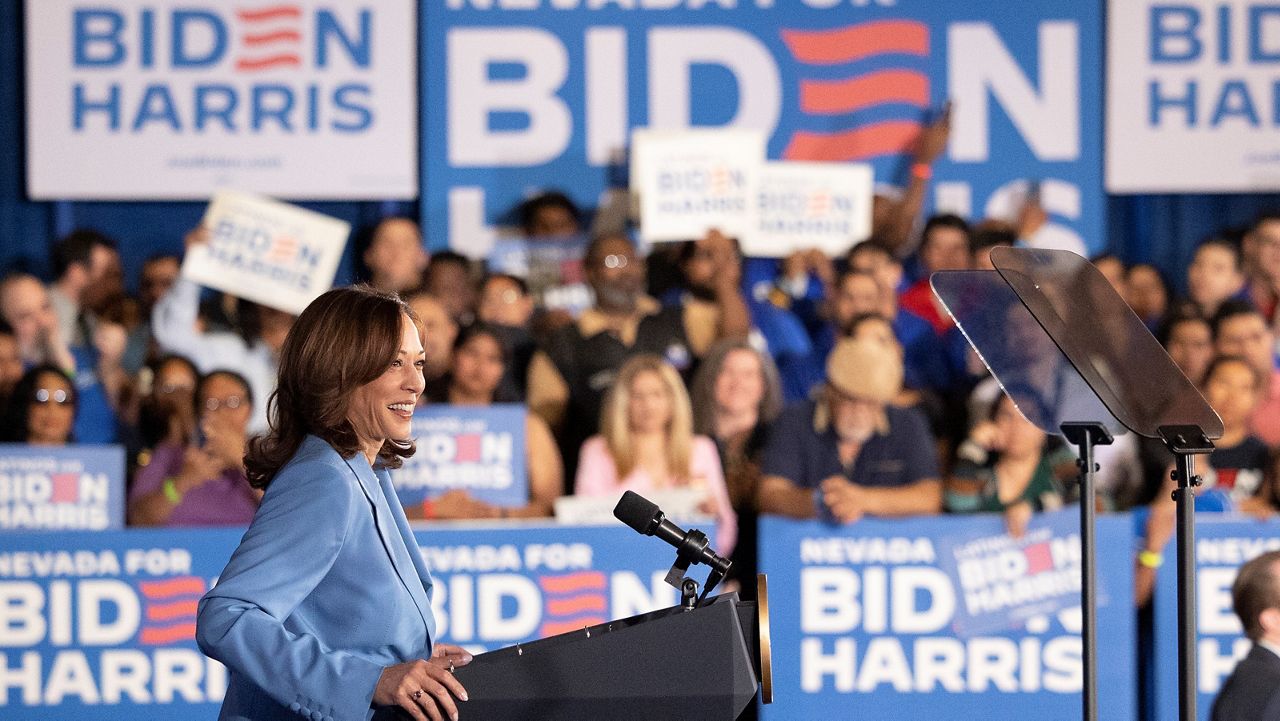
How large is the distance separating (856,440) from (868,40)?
6.87 ft

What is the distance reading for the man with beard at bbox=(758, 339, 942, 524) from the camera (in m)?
5.32

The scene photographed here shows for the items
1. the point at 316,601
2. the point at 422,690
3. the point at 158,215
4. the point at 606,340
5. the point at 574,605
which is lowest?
the point at 574,605

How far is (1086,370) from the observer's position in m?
2.75

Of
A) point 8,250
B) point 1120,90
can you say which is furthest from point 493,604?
point 1120,90

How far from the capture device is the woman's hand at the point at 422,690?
2.06 meters

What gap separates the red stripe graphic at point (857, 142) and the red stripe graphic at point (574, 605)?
2.50m

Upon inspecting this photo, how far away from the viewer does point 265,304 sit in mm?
6316

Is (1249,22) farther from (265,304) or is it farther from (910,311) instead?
(265,304)

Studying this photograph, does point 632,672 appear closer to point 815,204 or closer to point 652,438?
point 652,438

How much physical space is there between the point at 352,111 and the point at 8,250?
5.35ft

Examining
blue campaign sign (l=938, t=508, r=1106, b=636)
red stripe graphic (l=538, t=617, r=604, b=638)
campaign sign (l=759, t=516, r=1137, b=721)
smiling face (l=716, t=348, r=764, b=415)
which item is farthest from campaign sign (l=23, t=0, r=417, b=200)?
blue campaign sign (l=938, t=508, r=1106, b=636)

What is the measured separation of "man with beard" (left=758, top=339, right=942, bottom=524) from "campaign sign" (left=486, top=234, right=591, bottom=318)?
1.33 metres

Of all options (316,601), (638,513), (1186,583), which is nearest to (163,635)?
(316,601)

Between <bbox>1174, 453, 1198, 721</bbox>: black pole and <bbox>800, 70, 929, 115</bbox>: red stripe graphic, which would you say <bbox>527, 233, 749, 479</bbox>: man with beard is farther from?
<bbox>1174, 453, 1198, 721</bbox>: black pole
